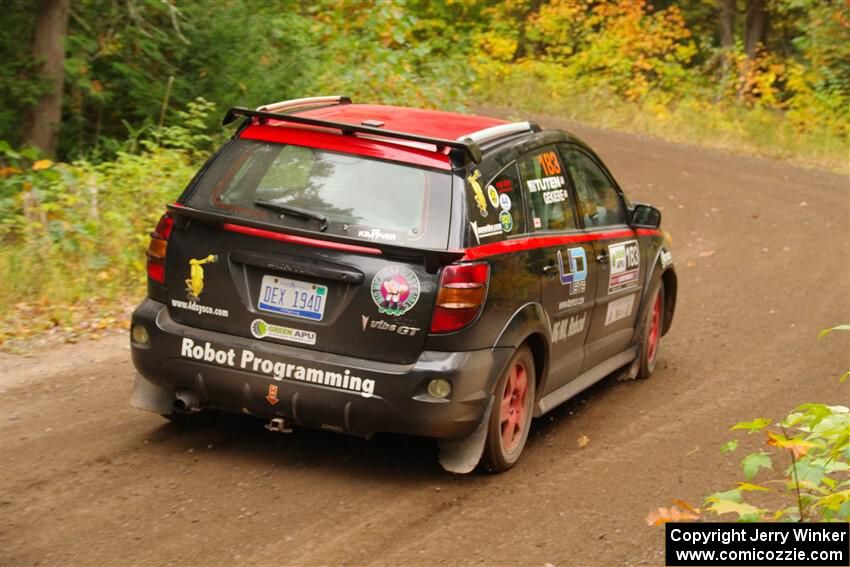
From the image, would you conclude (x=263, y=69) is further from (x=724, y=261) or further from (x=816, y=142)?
(x=816, y=142)

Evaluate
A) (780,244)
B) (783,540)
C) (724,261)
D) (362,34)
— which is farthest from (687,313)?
(362,34)

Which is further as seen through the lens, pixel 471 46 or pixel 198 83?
pixel 471 46

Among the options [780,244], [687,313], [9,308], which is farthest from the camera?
[780,244]

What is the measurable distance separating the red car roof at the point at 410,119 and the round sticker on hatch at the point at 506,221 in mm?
481

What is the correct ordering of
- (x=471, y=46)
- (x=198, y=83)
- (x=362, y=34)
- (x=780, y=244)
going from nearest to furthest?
(x=198, y=83)
(x=780, y=244)
(x=362, y=34)
(x=471, y=46)

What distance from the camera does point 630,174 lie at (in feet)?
65.5

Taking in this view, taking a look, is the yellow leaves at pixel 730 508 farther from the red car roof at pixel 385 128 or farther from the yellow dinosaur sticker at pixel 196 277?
the yellow dinosaur sticker at pixel 196 277

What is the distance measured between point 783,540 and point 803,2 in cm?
2550

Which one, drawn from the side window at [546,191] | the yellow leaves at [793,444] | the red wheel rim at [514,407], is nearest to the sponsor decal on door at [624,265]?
the side window at [546,191]

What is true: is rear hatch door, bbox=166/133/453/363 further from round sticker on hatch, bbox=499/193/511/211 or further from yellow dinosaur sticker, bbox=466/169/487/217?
round sticker on hatch, bbox=499/193/511/211

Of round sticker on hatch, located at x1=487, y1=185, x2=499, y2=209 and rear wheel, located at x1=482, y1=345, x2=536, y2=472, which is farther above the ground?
round sticker on hatch, located at x1=487, y1=185, x2=499, y2=209

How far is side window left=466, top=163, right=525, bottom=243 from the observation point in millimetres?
6090

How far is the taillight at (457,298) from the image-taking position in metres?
5.80

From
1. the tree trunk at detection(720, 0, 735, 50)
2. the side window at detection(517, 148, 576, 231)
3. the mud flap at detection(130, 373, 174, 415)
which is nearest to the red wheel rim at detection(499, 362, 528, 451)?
the side window at detection(517, 148, 576, 231)
